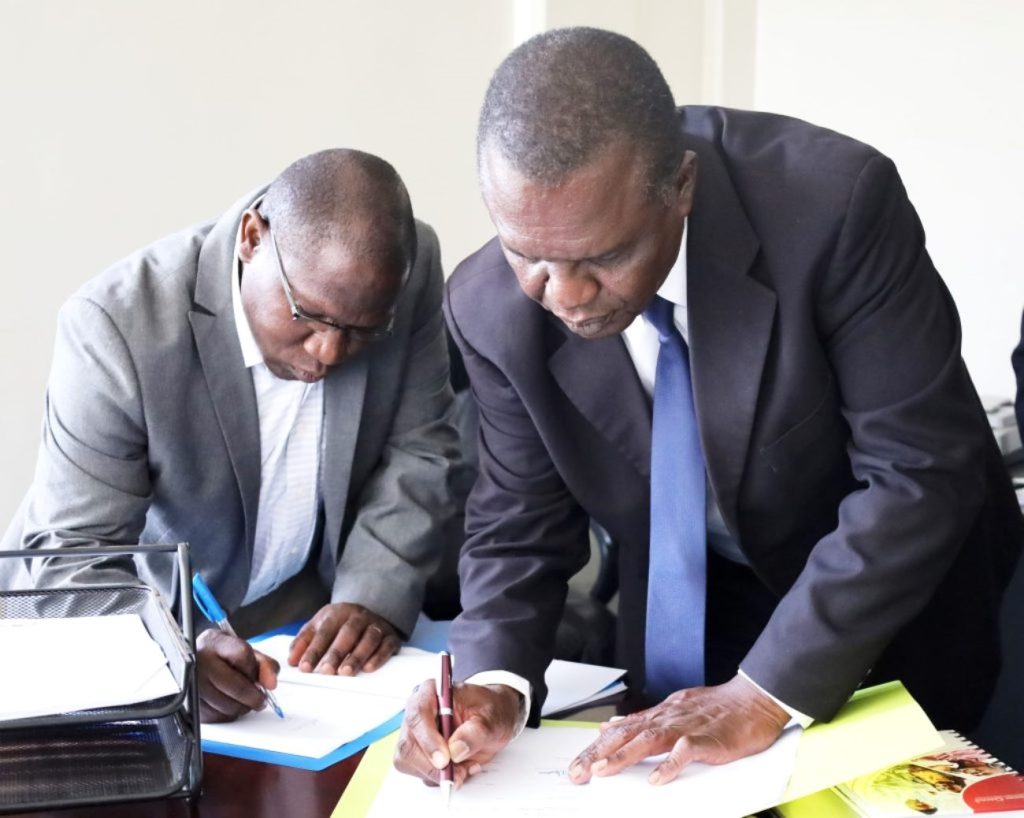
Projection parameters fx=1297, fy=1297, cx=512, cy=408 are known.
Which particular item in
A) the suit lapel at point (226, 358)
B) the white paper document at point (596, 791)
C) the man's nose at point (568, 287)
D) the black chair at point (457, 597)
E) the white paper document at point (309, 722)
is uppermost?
the man's nose at point (568, 287)

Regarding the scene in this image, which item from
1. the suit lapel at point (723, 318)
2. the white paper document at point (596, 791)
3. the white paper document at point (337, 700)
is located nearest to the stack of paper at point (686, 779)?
the white paper document at point (596, 791)

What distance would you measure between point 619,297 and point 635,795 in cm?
51

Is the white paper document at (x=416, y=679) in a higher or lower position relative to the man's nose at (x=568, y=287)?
lower

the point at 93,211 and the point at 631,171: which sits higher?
the point at 631,171

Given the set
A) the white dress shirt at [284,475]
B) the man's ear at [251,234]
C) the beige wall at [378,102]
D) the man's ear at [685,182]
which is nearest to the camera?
the man's ear at [685,182]

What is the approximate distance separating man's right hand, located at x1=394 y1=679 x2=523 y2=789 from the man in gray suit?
327 millimetres

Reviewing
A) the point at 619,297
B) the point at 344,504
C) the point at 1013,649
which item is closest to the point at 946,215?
the point at 1013,649

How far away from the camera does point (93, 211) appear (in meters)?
2.93

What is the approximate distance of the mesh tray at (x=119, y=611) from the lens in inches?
51.4

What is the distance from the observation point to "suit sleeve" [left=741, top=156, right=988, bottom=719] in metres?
1.45

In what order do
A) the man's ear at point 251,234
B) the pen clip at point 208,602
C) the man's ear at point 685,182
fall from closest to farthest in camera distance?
the man's ear at point 685,182 < the pen clip at point 208,602 < the man's ear at point 251,234

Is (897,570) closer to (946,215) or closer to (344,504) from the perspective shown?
(344,504)

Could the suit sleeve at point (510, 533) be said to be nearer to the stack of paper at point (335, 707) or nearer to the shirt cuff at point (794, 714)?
the stack of paper at point (335, 707)

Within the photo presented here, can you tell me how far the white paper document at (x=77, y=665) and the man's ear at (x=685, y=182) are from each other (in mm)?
740
